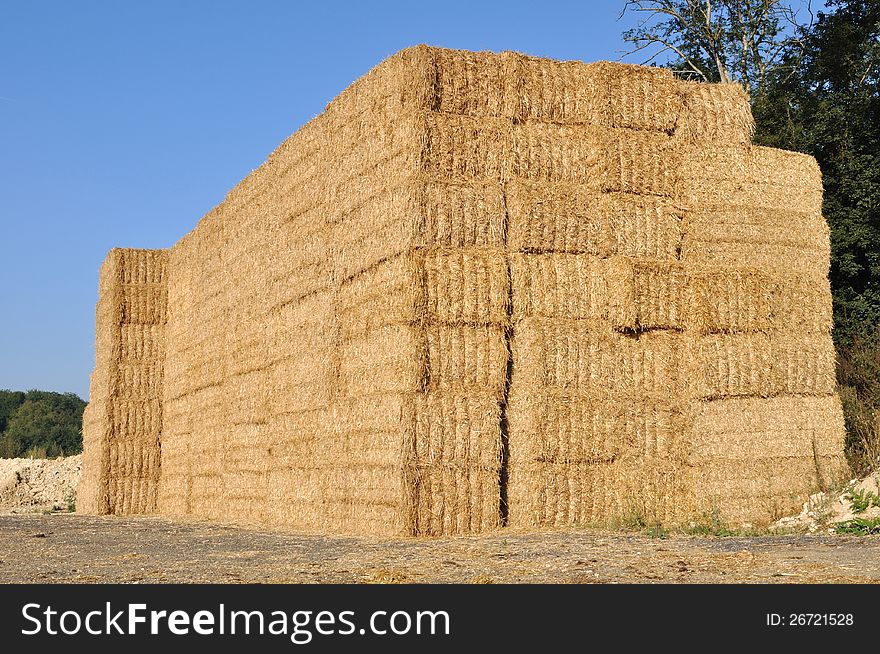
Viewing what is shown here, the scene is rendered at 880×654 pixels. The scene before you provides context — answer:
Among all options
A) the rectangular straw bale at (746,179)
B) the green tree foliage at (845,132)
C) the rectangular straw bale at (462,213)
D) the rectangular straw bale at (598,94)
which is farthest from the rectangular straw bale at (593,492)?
the green tree foliage at (845,132)

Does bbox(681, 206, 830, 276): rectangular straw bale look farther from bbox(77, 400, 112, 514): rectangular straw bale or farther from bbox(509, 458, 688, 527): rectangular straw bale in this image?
bbox(77, 400, 112, 514): rectangular straw bale

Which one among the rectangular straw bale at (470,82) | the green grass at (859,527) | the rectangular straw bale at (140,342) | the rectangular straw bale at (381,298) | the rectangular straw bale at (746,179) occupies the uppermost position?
the rectangular straw bale at (470,82)

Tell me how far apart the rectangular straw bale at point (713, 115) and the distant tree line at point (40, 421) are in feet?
173

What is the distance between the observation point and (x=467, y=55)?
506 inches

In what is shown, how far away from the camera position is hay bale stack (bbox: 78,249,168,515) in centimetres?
2270

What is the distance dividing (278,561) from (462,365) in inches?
142

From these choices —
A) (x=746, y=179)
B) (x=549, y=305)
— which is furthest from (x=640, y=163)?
(x=549, y=305)

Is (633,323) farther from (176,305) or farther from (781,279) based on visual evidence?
(176,305)

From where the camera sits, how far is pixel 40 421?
247 ft

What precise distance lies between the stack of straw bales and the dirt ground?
1116 millimetres

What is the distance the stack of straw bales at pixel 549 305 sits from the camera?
12.2m

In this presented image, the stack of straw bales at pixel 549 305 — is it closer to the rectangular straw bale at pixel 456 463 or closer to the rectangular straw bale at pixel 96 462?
the rectangular straw bale at pixel 456 463

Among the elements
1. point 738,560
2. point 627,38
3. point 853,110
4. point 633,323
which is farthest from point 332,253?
point 627,38

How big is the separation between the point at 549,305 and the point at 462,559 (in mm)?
4126
